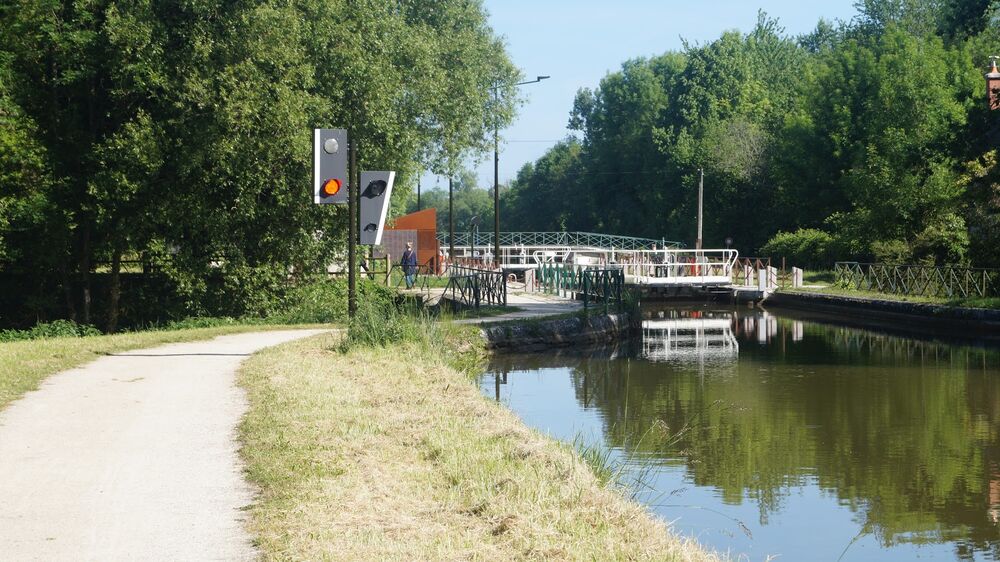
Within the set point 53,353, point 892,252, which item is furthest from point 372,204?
point 892,252

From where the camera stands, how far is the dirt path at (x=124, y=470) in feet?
21.9

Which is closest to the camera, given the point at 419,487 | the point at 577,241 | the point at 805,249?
the point at 419,487

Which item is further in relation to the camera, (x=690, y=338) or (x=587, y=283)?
(x=587, y=283)

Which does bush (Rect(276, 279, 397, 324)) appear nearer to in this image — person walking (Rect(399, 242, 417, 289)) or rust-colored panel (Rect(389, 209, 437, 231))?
person walking (Rect(399, 242, 417, 289))

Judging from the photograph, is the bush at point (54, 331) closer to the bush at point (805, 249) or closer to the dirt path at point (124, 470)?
the dirt path at point (124, 470)

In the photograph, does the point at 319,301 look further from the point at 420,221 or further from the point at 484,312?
the point at 420,221

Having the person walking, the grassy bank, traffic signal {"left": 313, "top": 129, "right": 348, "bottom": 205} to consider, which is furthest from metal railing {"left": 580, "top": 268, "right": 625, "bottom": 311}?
traffic signal {"left": 313, "top": 129, "right": 348, "bottom": 205}

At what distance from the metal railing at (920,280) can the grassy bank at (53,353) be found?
74.5 feet

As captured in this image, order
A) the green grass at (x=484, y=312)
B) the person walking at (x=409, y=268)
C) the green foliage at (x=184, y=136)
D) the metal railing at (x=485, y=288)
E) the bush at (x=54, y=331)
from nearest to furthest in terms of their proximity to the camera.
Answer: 1. the bush at (x=54, y=331)
2. the green foliage at (x=184, y=136)
3. the green grass at (x=484, y=312)
4. the metal railing at (x=485, y=288)
5. the person walking at (x=409, y=268)

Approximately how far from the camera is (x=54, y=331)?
1038 inches

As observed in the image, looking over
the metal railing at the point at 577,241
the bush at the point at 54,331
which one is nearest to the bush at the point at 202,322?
the bush at the point at 54,331

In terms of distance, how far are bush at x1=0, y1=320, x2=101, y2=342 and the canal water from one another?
10329 millimetres

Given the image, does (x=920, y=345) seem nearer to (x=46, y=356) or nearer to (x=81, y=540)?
(x=46, y=356)

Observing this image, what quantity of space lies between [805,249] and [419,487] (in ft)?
167
